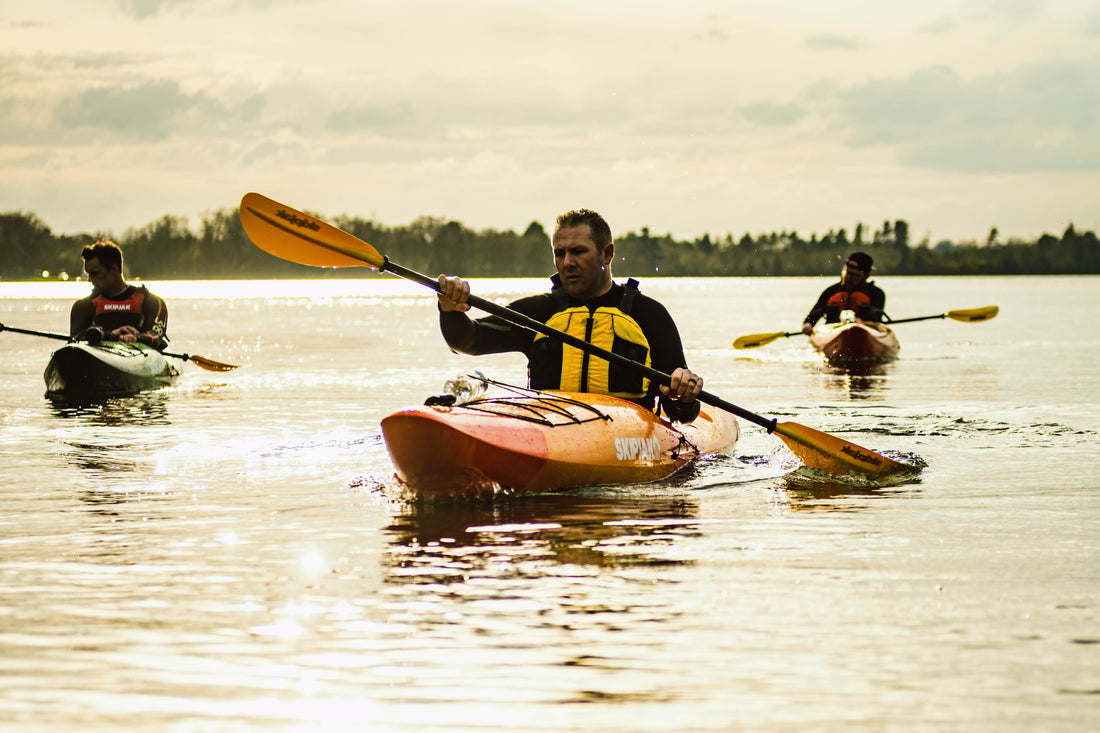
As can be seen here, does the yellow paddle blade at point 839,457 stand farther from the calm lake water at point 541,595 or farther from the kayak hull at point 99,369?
the kayak hull at point 99,369

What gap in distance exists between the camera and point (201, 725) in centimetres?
285

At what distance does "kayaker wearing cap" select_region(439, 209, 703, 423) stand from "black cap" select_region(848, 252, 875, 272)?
33.8 ft

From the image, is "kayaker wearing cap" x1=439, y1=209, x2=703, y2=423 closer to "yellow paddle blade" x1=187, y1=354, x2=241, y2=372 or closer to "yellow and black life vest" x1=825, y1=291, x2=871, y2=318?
"yellow paddle blade" x1=187, y1=354, x2=241, y2=372

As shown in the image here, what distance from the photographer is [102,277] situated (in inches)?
471

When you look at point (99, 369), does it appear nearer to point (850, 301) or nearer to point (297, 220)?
point (297, 220)

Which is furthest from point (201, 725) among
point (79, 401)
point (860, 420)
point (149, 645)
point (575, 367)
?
point (79, 401)

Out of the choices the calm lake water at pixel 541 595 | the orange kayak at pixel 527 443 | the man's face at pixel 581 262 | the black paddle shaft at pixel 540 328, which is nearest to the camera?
the calm lake water at pixel 541 595

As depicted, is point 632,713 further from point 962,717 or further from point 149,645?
point 149,645

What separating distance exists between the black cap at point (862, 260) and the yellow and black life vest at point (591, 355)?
34.0ft

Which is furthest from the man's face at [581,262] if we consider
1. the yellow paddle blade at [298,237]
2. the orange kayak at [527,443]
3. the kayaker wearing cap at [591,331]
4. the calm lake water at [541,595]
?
the calm lake water at [541,595]

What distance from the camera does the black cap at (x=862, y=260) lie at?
1650 cm

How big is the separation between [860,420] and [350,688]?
8120 mm

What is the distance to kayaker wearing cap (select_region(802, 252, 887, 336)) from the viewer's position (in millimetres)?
17047

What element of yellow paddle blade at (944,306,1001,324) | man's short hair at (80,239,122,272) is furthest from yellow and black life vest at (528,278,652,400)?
yellow paddle blade at (944,306,1001,324)
